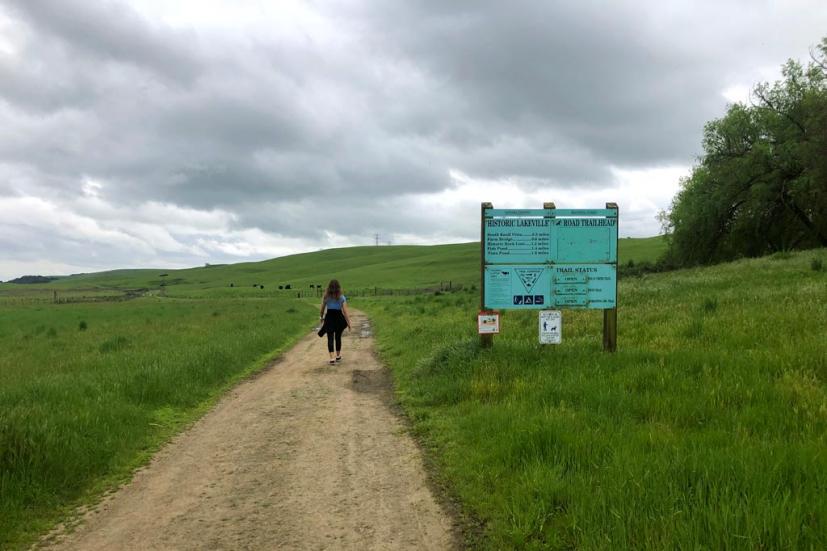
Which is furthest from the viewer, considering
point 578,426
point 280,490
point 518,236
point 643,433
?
point 518,236

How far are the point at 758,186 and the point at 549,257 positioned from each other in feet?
106

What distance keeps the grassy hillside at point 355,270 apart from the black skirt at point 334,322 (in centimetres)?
5929

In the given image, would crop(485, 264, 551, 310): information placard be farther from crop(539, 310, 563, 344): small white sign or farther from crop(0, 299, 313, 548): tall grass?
crop(0, 299, 313, 548): tall grass

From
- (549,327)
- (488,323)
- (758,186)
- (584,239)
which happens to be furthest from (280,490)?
(758,186)

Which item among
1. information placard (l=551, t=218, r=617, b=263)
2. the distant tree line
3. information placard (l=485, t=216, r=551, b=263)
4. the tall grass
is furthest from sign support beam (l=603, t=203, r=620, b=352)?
the distant tree line

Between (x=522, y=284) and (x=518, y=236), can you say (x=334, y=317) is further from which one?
(x=518, y=236)

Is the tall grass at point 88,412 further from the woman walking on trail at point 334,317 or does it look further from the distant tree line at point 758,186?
the distant tree line at point 758,186

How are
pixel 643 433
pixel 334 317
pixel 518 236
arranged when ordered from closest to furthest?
1. pixel 643 433
2. pixel 518 236
3. pixel 334 317

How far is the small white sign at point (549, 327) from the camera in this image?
9.60 m

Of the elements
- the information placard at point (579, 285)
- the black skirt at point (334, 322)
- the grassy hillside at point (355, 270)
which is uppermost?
the grassy hillside at point (355, 270)

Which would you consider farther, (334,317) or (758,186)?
(758,186)

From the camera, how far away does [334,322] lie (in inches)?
514

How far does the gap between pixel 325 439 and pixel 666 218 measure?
49.3 metres

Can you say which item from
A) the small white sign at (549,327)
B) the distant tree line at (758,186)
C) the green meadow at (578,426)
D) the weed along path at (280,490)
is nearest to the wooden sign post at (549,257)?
the small white sign at (549,327)
